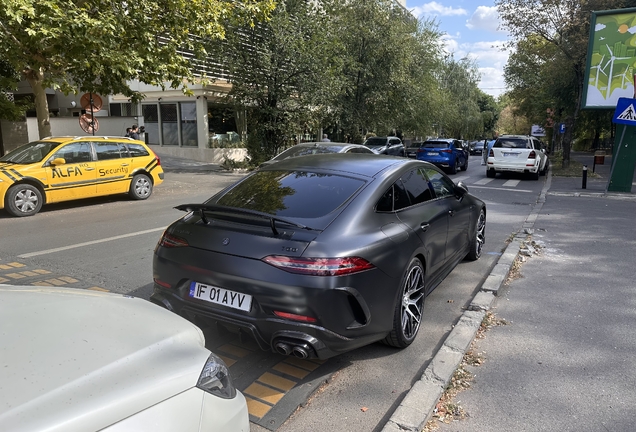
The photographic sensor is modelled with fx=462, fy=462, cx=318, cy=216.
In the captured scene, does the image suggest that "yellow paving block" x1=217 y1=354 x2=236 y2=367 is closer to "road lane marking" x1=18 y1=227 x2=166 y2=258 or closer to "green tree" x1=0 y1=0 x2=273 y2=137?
"road lane marking" x1=18 y1=227 x2=166 y2=258

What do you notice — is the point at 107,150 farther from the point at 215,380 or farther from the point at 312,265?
the point at 215,380

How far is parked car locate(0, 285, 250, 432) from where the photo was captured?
1480mm

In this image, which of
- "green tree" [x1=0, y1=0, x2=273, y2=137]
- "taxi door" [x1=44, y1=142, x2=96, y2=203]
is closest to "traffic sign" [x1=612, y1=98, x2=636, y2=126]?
"green tree" [x1=0, y1=0, x2=273, y2=137]

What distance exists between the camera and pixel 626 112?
12641 mm

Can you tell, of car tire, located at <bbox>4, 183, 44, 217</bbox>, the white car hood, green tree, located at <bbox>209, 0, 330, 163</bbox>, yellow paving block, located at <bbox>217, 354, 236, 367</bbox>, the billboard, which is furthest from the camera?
green tree, located at <bbox>209, 0, 330, 163</bbox>

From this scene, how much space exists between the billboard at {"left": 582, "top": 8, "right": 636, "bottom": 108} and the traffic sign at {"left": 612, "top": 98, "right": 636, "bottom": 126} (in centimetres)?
113

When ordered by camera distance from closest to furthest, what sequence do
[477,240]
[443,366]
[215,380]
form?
[215,380], [443,366], [477,240]

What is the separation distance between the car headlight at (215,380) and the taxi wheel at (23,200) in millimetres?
9349

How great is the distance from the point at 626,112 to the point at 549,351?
37.9ft

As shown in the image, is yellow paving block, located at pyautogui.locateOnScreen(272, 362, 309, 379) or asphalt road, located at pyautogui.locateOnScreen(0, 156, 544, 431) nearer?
asphalt road, located at pyautogui.locateOnScreen(0, 156, 544, 431)

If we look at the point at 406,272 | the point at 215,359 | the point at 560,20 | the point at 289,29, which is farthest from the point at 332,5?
the point at 215,359

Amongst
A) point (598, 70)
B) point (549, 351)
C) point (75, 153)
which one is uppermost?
point (598, 70)

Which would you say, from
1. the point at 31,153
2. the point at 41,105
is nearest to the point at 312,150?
the point at 31,153

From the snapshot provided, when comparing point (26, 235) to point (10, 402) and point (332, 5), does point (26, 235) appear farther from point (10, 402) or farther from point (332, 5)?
point (332, 5)
